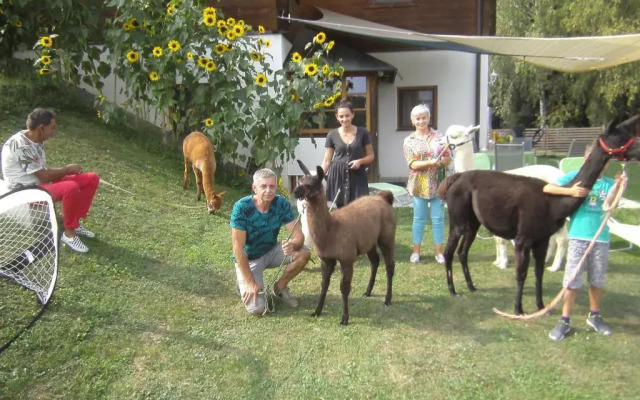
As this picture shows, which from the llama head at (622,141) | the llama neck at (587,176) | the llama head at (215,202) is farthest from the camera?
the llama head at (215,202)

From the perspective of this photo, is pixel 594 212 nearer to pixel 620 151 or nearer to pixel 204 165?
pixel 620 151

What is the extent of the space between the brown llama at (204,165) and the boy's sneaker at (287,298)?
2562 millimetres

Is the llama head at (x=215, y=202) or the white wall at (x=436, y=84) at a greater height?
the white wall at (x=436, y=84)

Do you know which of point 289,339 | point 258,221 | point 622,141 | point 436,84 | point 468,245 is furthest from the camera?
point 436,84

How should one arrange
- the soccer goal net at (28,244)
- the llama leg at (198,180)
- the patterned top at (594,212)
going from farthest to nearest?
1. the llama leg at (198,180)
2. the patterned top at (594,212)
3. the soccer goal net at (28,244)

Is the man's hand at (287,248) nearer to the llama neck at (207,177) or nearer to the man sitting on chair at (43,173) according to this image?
the man sitting on chair at (43,173)

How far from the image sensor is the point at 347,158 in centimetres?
504

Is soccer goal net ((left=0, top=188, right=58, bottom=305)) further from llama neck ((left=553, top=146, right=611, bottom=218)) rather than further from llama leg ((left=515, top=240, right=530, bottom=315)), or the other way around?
llama neck ((left=553, top=146, right=611, bottom=218))

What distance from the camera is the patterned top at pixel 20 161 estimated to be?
4414 millimetres

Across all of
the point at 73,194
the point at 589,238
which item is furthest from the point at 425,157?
the point at 73,194

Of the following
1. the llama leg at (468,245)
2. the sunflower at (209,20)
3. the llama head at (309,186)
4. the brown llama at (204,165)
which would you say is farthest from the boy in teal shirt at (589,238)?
the sunflower at (209,20)

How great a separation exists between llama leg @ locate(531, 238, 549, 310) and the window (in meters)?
7.95

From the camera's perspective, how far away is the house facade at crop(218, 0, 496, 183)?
11.0 m

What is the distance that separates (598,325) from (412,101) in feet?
28.6
